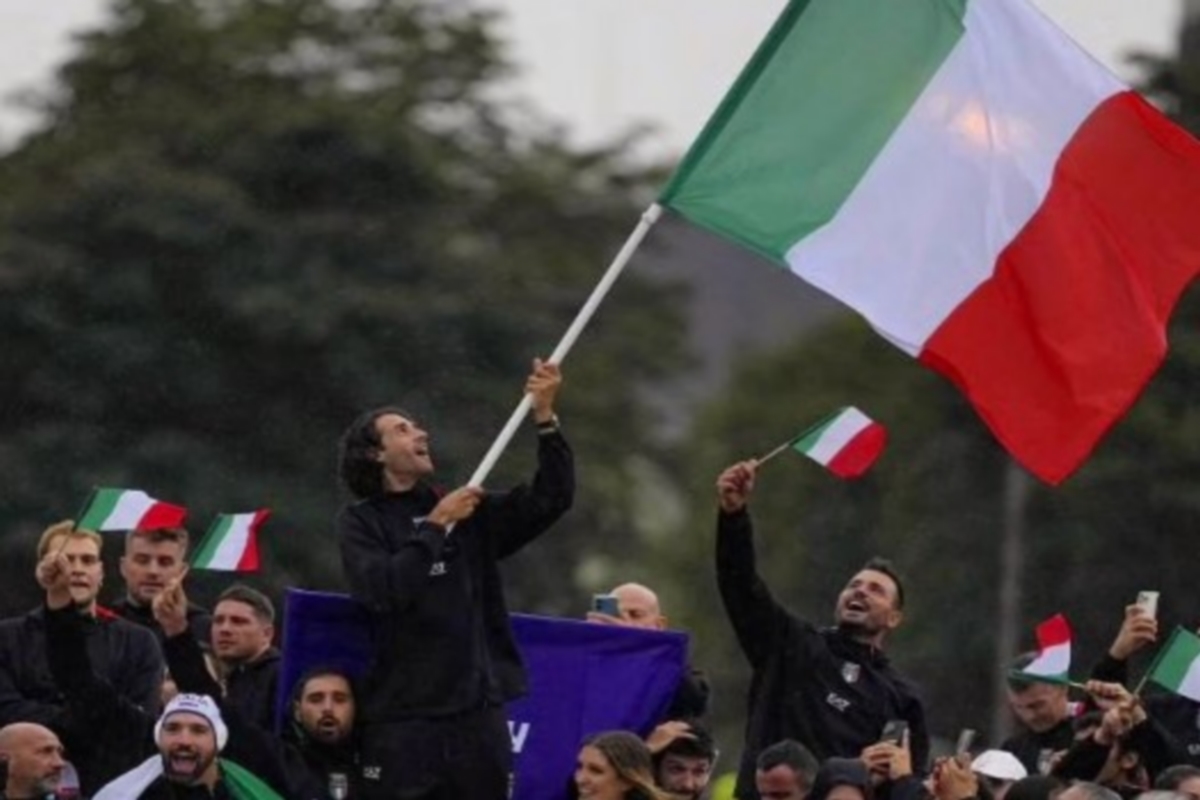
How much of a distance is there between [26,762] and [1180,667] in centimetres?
462

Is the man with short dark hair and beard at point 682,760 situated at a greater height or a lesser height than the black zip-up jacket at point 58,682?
greater

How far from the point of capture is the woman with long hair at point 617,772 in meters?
18.2

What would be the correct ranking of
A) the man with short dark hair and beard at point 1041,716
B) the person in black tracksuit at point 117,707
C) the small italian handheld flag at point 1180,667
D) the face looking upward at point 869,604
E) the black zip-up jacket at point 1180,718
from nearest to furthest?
the person in black tracksuit at point 117,707 < the face looking upward at point 869,604 < the small italian handheld flag at point 1180,667 < the man with short dark hair and beard at point 1041,716 < the black zip-up jacket at point 1180,718

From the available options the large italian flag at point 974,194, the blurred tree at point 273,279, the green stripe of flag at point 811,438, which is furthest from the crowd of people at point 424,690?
the blurred tree at point 273,279

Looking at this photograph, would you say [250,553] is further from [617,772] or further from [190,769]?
[617,772]

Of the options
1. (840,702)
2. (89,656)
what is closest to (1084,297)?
(840,702)

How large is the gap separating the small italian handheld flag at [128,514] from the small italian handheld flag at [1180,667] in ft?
12.4

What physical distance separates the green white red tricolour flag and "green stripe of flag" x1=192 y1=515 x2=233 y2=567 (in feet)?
7.24

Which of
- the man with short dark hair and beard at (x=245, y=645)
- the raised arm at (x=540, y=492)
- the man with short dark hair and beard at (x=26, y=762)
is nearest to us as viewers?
the raised arm at (x=540, y=492)

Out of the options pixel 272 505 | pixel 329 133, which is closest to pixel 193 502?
pixel 272 505

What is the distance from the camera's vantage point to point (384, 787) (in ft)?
58.5

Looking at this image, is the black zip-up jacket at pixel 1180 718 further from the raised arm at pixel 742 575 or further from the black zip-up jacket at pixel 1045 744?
the raised arm at pixel 742 575

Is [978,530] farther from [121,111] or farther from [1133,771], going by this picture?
[1133,771]

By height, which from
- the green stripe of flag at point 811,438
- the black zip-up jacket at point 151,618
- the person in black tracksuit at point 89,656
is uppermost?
the green stripe of flag at point 811,438
